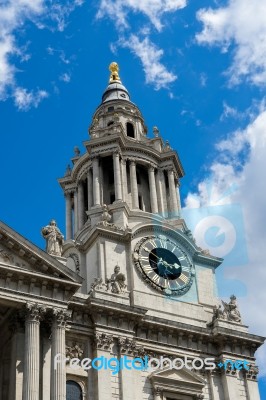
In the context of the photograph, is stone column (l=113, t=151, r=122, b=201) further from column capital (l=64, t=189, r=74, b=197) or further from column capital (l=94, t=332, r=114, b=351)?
column capital (l=94, t=332, r=114, b=351)

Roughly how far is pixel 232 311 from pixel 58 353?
1508 centimetres

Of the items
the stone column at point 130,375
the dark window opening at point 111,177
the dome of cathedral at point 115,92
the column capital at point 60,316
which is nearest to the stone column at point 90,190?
the dark window opening at point 111,177

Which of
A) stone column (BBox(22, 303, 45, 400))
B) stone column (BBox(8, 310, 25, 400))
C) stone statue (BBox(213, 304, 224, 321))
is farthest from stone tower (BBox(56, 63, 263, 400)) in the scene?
stone column (BBox(22, 303, 45, 400))

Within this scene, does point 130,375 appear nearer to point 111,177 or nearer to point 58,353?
point 58,353

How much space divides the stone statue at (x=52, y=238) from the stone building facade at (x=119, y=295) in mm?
61

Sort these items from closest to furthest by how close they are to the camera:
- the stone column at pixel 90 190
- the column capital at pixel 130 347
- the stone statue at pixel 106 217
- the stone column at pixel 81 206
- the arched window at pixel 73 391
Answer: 1. the arched window at pixel 73 391
2. the column capital at pixel 130 347
3. the stone statue at pixel 106 217
4. the stone column at pixel 90 190
5. the stone column at pixel 81 206

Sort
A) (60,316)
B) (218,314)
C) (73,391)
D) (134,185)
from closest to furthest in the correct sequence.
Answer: (60,316), (73,391), (218,314), (134,185)

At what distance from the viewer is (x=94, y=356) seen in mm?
37938

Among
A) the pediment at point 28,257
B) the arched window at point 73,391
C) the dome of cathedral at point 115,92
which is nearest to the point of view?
the pediment at point 28,257

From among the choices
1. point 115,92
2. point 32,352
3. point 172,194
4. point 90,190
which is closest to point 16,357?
point 32,352

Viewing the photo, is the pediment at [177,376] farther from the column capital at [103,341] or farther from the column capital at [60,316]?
the column capital at [60,316]

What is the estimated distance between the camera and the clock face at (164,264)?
44875 mm

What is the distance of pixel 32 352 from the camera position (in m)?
32.6

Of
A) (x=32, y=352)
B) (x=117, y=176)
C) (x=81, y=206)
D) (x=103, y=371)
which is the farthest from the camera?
(x=81, y=206)
